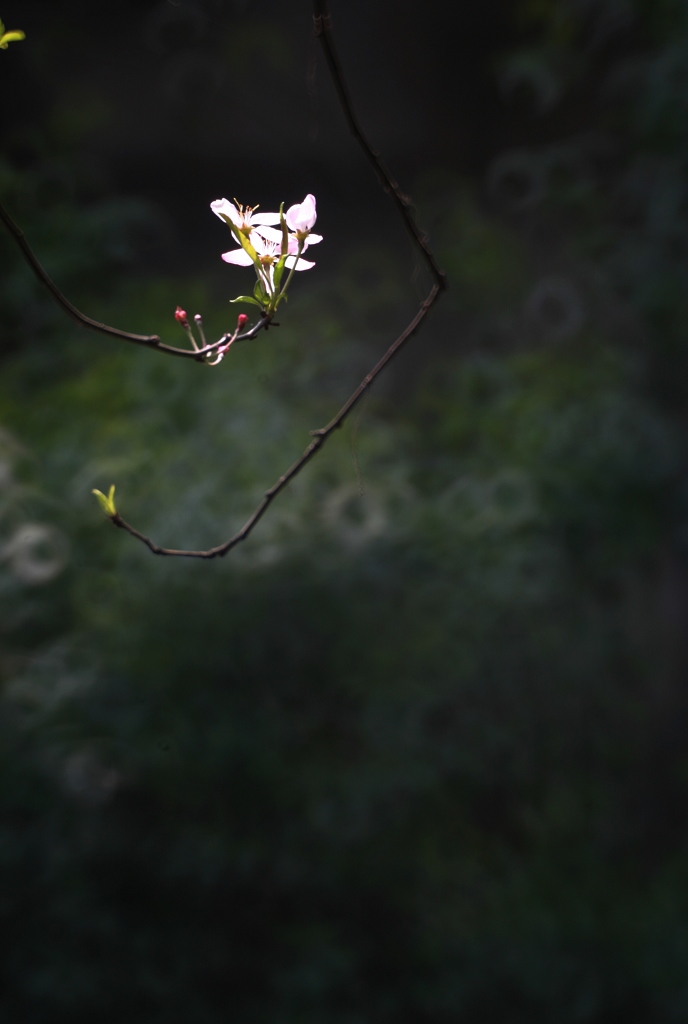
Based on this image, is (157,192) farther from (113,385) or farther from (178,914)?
(178,914)

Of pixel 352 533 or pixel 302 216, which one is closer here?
pixel 302 216

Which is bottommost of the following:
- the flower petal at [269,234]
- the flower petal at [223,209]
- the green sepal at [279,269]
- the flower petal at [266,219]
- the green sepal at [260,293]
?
the green sepal at [279,269]

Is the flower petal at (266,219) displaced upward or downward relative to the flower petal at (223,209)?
upward

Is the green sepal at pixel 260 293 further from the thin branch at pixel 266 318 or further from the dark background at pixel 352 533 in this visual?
the dark background at pixel 352 533

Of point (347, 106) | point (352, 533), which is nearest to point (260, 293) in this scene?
point (347, 106)

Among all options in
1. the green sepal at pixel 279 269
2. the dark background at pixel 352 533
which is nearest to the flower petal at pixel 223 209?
the green sepal at pixel 279 269

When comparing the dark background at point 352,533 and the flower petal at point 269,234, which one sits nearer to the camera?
the flower petal at point 269,234

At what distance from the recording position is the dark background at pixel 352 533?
1.20 metres

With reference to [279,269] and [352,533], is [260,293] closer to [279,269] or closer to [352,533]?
[279,269]

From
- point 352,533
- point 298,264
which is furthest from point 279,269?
point 352,533

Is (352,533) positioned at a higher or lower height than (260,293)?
higher

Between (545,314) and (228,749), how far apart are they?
2.69ft

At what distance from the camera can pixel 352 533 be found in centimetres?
124

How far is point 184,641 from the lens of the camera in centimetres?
120
